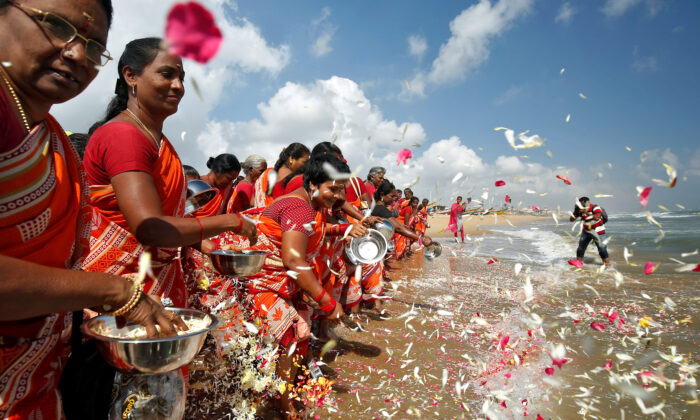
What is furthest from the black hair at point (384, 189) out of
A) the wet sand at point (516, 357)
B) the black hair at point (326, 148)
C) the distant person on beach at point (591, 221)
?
the distant person on beach at point (591, 221)

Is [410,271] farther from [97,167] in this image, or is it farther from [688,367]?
[97,167]

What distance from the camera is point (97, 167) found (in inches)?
72.8

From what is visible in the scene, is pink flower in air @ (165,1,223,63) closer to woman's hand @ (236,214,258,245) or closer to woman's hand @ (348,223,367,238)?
woman's hand @ (236,214,258,245)

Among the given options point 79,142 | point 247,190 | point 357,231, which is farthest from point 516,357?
point 79,142

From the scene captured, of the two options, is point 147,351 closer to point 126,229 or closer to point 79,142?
point 126,229

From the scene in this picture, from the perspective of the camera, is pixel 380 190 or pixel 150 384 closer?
pixel 150 384

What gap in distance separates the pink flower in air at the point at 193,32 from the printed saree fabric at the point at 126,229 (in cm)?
90

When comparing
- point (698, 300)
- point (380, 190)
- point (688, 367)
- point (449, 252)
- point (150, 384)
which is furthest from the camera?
point (449, 252)

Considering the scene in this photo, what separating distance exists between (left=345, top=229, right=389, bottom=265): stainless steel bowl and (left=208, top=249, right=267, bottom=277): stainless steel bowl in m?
2.81

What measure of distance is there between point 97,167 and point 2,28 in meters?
0.89

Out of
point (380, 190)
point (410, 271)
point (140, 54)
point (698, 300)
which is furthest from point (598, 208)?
point (140, 54)

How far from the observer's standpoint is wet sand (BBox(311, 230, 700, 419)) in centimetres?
363

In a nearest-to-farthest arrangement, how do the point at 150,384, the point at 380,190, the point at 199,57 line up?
the point at 199,57, the point at 150,384, the point at 380,190

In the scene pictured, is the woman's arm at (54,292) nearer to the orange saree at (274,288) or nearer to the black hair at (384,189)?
the orange saree at (274,288)
